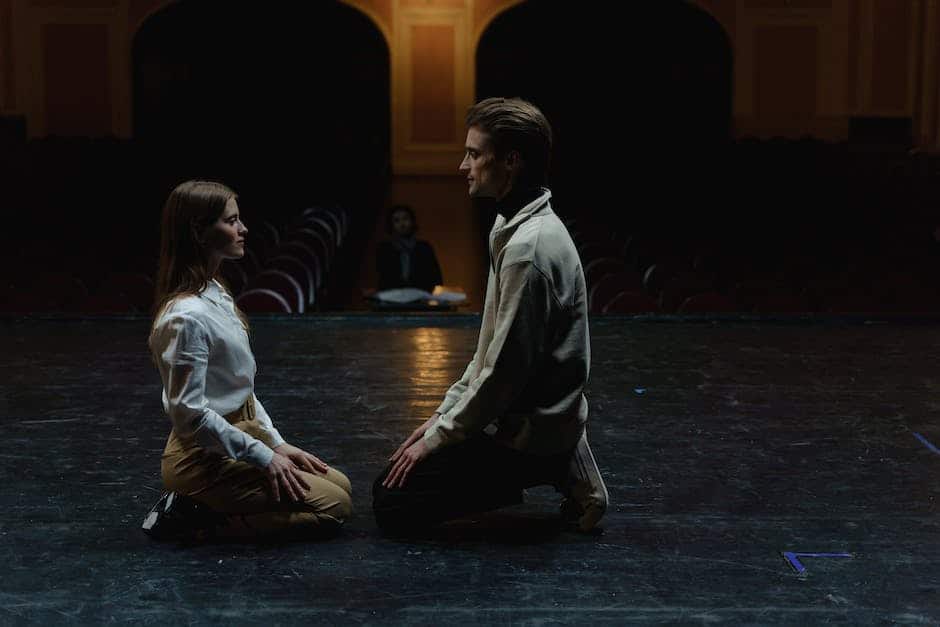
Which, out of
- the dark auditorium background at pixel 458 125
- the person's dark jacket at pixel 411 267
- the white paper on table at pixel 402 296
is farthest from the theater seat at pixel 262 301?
the dark auditorium background at pixel 458 125

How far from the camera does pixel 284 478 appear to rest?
159 centimetres

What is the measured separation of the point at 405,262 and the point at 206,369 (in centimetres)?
263

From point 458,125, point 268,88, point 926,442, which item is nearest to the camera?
point 926,442

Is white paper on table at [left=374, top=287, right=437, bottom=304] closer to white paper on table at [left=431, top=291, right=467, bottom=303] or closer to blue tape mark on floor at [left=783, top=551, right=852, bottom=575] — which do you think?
white paper on table at [left=431, top=291, right=467, bottom=303]

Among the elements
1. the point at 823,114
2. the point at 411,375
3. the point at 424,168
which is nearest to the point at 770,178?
the point at 823,114

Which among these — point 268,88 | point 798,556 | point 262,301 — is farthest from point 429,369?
point 268,88

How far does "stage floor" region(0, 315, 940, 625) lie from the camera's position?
4.71ft

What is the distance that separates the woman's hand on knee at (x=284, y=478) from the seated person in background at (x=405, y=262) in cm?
257

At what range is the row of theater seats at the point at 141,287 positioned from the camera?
3658mm

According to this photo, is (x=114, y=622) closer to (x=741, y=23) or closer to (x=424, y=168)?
(x=424, y=168)

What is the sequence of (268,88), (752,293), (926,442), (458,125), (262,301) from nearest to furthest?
1. (926,442)
2. (262,301)
3. (752,293)
4. (458,125)
5. (268,88)

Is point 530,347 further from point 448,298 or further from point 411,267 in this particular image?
point 411,267

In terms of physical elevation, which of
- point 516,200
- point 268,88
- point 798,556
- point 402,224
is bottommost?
point 798,556

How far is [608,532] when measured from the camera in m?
1.70
